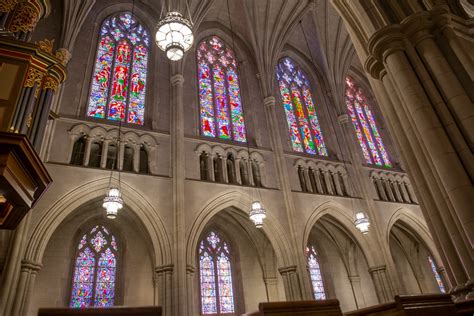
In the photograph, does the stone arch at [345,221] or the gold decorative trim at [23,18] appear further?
the stone arch at [345,221]

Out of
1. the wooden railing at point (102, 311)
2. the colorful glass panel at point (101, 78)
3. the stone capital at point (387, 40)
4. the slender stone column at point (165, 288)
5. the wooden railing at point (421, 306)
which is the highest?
the colorful glass panel at point (101, 78)

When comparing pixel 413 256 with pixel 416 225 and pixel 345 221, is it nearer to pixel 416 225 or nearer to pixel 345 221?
pixel 416 225

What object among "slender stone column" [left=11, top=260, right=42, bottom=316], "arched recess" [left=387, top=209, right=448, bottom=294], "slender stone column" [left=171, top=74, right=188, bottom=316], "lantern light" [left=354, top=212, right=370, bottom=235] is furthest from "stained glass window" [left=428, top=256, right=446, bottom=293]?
"slender stone column" [left=11, top=260, right=42, bottom=316]

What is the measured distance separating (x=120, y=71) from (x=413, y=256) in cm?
1578

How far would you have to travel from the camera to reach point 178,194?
11.1 metres

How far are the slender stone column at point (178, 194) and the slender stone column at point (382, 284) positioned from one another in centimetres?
753

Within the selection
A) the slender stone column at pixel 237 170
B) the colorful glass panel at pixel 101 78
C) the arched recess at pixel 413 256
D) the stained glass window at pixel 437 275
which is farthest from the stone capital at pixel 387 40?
the stained glass window at pixel 437 275

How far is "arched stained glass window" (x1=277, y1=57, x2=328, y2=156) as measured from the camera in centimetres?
1599

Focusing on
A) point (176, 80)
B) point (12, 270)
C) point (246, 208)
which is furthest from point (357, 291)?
point (12, 270)

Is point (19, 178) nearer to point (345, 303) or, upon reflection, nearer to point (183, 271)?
point (183, 271)

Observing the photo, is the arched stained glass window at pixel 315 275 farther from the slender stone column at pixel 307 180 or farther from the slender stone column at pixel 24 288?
the slender stone column at pixel 24 288

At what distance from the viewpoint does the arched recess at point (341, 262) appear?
14.8m

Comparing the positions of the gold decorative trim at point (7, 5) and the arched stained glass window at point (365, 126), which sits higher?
the arched stained glass window at point (365, 126)

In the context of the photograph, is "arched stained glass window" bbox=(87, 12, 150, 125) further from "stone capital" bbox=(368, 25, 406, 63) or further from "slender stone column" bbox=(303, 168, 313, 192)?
"stone capital" bbox=(368, 25, 406, 63)
